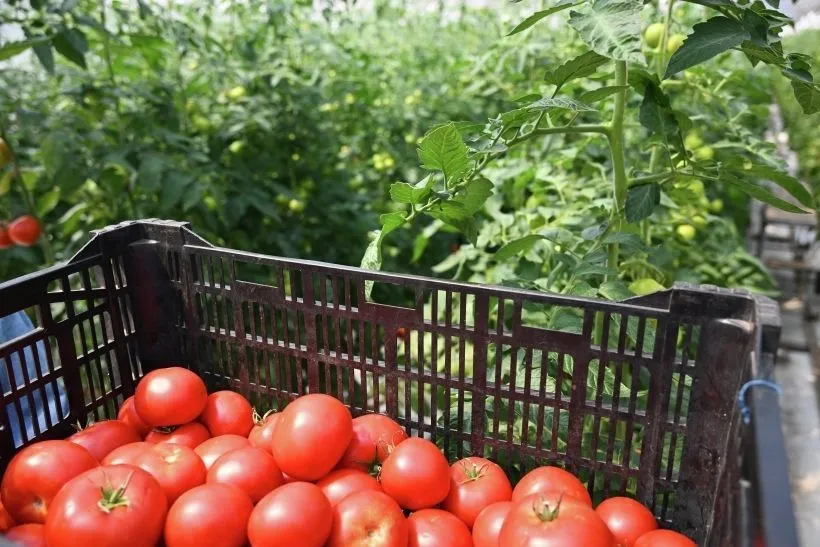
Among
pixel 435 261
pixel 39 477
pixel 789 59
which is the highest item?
pixel 789 59

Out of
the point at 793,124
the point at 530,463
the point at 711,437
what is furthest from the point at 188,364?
the point at 793,124

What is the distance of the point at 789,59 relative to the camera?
2.65 feet

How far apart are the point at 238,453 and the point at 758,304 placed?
73cm

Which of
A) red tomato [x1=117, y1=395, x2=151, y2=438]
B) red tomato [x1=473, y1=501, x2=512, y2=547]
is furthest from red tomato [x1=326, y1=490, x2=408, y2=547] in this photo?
red tomato [x1=117, y1=395, x2=151, y2=438]

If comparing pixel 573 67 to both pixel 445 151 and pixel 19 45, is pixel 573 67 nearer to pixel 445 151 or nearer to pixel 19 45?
pixel 445 151

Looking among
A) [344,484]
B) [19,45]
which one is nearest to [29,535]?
[344,484]

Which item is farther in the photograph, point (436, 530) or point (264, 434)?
point (264, 434)

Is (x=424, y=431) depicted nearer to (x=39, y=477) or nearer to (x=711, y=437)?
(x=711, y=437)

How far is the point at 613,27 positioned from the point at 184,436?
879 millimetres

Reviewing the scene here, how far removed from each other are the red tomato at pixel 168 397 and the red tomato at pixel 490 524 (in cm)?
49

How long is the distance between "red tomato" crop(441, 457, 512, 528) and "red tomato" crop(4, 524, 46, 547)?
548mm

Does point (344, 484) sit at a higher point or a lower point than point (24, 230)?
lower

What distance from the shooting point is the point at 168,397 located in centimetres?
105

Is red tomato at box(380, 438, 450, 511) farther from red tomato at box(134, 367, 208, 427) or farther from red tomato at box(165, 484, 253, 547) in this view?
red tomato at box(134, 367, 208, 427)
